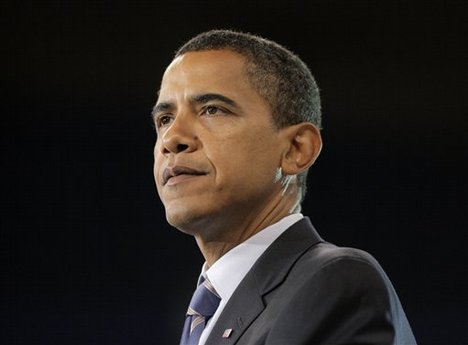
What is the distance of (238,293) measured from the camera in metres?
1.73

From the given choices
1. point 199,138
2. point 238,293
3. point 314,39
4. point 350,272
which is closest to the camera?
point 350,272

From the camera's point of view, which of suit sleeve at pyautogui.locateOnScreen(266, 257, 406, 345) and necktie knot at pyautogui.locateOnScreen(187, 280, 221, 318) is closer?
suit sleeve at pyautogui.locateOnScreen(266, 257, 406, 345)

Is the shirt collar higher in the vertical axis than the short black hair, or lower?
lower

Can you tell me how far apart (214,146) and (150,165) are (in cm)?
190

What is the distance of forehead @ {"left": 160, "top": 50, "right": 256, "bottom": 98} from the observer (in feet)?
6.28

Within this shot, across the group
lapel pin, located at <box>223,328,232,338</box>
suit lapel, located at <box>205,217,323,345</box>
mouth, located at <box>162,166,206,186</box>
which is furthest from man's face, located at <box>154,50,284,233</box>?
lapel pin, located at <box>223,328,232,338</box>

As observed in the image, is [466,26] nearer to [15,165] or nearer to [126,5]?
[126,5]

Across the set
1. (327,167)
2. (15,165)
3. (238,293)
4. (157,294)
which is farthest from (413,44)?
(238,293)

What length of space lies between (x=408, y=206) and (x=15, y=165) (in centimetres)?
171

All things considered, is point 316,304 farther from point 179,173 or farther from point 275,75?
point 275,75

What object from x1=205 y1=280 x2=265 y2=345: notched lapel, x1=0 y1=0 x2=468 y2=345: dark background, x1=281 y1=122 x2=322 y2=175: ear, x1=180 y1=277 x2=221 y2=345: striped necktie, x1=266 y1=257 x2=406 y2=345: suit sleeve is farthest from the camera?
x1=0 y1=0 x2=468 y2=345: dark background

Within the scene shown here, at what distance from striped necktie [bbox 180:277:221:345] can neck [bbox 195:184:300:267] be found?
0.10 metres

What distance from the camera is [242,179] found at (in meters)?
1.85

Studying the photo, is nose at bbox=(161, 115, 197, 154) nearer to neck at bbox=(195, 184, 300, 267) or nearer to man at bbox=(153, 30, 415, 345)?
man at bbox=(153, 30, 415, 345)
